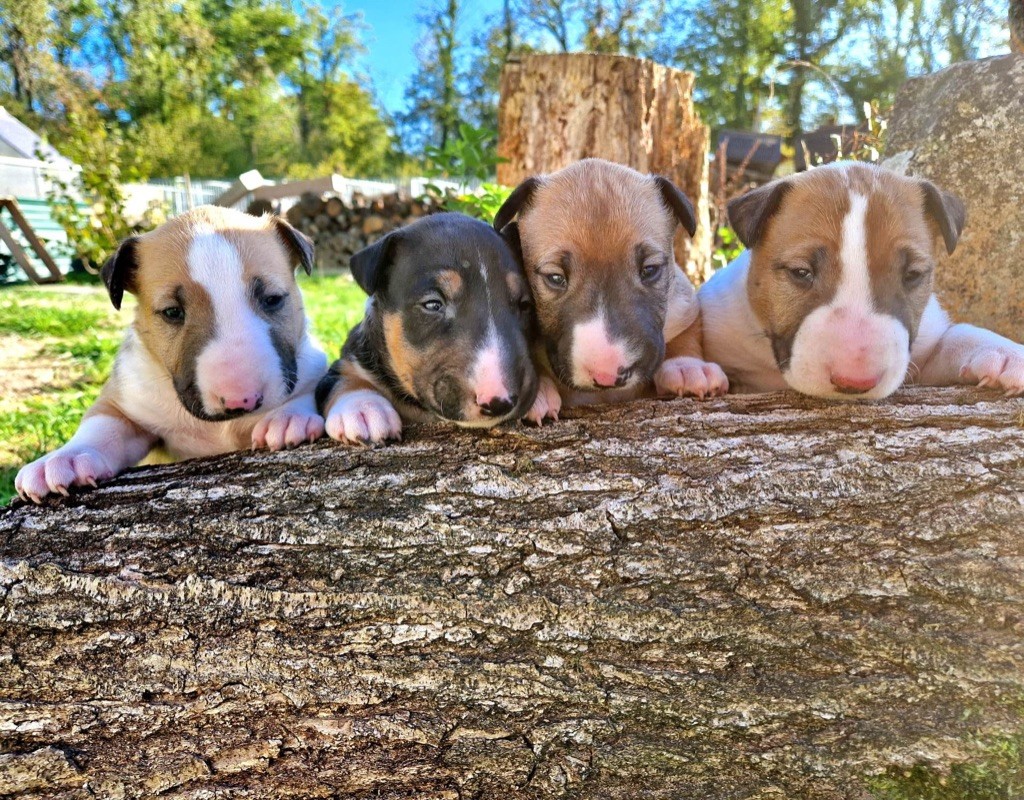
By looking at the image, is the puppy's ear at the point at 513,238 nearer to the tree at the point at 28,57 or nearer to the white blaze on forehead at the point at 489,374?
the white blaze on forehead at the point at 489,374

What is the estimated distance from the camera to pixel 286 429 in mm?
2865

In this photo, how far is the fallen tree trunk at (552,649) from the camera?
89.8 inches

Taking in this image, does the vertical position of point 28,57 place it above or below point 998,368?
above

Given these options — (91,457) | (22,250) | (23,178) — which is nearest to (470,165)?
(91,457)

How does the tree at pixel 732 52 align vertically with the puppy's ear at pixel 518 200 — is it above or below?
above

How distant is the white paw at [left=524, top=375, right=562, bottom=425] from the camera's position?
9.07ft

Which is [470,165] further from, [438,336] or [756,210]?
[438,336]

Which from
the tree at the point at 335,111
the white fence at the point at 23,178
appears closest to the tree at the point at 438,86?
the tree at the point at 335,111

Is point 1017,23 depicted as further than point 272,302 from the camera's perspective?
Yes

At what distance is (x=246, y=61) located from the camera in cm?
4562

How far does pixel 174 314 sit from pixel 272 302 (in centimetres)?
39

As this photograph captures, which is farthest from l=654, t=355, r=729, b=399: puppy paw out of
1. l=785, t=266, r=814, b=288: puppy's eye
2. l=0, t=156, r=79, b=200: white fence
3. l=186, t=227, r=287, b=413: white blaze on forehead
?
l=0, t=156, r=79, b=200: white fence

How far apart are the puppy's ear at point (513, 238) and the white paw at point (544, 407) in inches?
24.2

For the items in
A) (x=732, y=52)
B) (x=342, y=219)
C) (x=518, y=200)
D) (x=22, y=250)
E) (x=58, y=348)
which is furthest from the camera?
(x=732, y=52)
